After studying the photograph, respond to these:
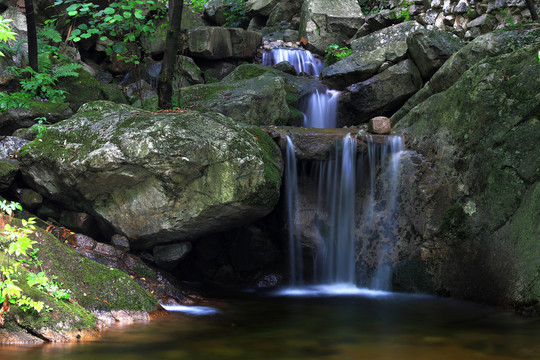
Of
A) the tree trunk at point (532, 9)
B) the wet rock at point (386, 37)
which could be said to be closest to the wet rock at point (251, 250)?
the wet rock at point (386, 37)

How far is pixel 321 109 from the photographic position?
1043 centimetres

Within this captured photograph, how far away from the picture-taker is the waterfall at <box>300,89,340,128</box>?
1022 cm

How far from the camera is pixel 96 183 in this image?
622cm

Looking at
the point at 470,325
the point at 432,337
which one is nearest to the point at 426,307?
the point at 470,325

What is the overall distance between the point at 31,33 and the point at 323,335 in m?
7.80

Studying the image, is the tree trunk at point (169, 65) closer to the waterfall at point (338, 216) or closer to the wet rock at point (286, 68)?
the waterfall at point (338, 216)

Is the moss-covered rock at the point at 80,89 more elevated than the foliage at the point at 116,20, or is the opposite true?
the foliage at the point at 116,20

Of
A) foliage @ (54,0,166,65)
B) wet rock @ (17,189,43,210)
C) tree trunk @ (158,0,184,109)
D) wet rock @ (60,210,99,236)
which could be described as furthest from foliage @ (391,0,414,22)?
wet rock @ (17,189,43,210)

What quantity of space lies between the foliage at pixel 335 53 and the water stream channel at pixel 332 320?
18.0 feet

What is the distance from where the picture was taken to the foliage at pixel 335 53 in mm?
12520

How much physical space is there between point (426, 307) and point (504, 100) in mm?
2982

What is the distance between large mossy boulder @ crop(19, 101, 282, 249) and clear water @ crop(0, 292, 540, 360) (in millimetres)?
1432

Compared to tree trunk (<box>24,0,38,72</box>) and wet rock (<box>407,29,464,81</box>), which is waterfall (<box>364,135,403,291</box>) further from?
tree trunk (<box>24,0,38,72</box>)

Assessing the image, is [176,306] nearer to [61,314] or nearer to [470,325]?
[61,314]
